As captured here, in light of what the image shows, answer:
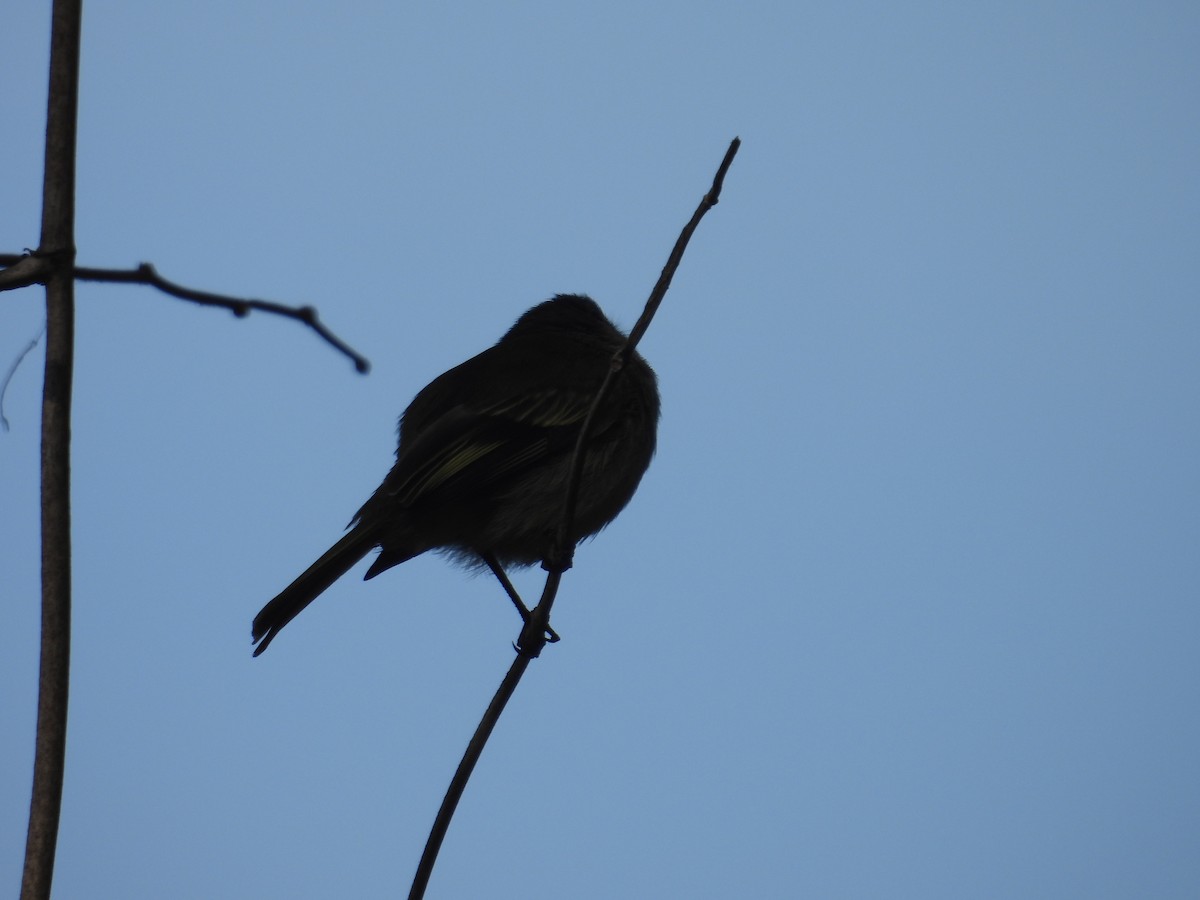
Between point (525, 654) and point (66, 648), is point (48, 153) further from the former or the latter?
point (525, 654)

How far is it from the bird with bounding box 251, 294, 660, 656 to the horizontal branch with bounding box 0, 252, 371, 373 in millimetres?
3907

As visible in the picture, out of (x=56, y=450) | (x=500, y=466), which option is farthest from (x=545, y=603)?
(x=500, y=466)

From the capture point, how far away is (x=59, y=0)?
179 cm

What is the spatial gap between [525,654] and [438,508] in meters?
3.17

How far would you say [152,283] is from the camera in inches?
68.3

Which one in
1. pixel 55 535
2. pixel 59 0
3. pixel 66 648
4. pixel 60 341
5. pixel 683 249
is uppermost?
pixel 683 249

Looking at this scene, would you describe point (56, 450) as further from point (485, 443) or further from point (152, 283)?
point (485, 443)

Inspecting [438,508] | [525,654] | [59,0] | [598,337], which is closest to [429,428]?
[438,508]

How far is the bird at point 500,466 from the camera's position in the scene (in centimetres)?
632

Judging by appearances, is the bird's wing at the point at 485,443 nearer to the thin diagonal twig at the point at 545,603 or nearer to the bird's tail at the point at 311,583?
the bird's tail at the point at 311,583

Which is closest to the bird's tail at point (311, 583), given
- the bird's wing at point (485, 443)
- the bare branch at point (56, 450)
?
the bird's wing at point (485, 443)

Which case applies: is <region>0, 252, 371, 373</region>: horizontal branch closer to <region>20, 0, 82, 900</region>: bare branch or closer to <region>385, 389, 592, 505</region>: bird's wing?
<region>20, 0, 82, 900</region>: bare branch

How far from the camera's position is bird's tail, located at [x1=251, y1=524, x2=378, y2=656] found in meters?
5.29

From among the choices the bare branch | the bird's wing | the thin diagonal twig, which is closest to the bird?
the bird's wing
